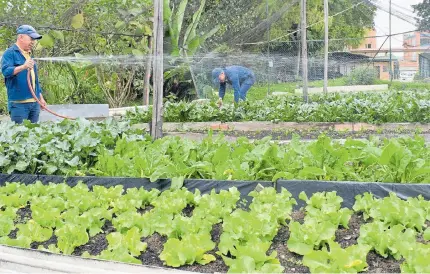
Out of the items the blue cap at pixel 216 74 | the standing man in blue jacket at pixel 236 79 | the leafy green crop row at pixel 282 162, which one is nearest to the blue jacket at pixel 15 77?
A: the leafy green crop row at pixel 282 162

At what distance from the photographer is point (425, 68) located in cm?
1402

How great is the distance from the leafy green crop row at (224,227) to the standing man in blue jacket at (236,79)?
7596 mm

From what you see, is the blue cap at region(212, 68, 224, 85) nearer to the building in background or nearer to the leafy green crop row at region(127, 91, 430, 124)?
the leafy green crop row at region(127, 91, 430, 124)

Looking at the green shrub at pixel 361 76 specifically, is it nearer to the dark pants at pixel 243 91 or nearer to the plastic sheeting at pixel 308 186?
the dark pants at pixel 243 91

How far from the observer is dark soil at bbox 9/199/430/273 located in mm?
2598

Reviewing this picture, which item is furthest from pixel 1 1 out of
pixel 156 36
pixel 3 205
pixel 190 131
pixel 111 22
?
pixel 3 205

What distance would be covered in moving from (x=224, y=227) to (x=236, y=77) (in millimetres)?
8701

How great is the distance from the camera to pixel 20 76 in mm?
6688

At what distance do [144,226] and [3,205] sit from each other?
1.27m

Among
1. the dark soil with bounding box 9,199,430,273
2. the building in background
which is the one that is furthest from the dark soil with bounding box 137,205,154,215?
the building in background

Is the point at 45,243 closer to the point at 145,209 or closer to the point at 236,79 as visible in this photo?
the point at 145,209

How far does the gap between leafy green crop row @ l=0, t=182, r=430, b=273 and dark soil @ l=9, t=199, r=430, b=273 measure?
0.03 metres

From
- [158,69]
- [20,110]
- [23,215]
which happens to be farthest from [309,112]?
[23,215]

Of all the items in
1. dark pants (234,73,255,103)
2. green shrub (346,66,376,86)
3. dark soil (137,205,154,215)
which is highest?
green shrub (346,66,376,86)
